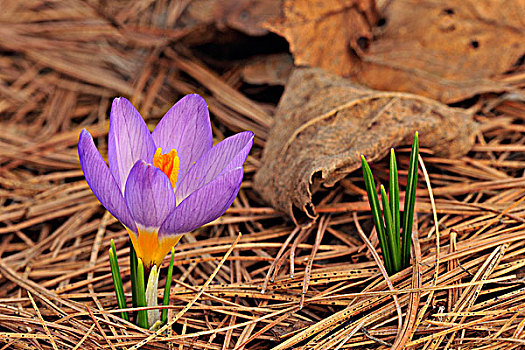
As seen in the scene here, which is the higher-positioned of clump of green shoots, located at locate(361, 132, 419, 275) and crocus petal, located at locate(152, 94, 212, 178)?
crocus petal, located at locate(152, 94, 212, 178)

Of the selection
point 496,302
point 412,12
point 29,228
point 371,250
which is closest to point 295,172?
point 371,250

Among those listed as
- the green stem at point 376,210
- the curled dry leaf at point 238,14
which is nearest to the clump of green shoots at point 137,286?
the green stem at point 376,210

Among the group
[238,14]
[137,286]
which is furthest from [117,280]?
[238,14]

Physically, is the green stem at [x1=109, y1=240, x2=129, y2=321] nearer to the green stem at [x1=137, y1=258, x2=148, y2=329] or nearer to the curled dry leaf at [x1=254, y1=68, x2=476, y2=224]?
the green stem at [x1=137, y1=258, x2=148, y2=329]

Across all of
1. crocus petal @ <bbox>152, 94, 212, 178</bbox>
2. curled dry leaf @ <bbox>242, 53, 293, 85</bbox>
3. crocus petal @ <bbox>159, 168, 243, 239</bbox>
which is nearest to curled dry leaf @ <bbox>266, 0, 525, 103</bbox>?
curled dry leaf @ <bbox>242, 53, 293, 85</bbox>

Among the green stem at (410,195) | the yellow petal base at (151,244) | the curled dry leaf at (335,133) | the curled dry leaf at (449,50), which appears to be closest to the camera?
the yellow petal base at (151,244)

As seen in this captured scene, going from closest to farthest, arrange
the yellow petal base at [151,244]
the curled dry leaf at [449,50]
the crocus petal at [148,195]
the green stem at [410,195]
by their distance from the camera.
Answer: the crocus petal at [148,195] < the yellow petal base at [151,244] < the green stem at [410,195] < the curled dry leaf at [449,50]

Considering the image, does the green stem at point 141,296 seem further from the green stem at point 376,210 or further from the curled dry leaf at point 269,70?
the curled dry leaf at point 269,70
